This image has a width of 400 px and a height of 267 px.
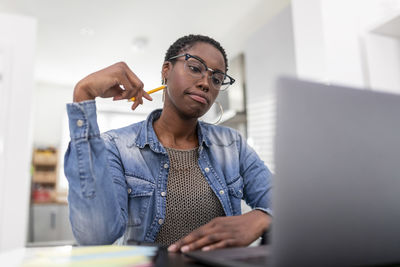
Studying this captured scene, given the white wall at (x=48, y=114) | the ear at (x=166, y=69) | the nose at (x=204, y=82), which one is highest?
the white wall at (x=48, y=114)

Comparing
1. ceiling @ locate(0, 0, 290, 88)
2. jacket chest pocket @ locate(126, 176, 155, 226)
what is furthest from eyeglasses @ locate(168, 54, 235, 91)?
ceiling @ locate(0, 0, 290, 88)

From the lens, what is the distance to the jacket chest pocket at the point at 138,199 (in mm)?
894

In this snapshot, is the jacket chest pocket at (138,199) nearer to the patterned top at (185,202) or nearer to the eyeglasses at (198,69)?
the patterned top at (185,202)

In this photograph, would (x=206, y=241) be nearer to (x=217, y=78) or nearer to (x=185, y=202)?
(x=185, y=202)

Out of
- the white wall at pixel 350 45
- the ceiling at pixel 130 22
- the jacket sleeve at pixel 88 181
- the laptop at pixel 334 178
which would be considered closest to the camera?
the laptop at pixel 334 178

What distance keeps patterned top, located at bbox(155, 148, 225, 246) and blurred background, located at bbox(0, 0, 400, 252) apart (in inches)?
36.8

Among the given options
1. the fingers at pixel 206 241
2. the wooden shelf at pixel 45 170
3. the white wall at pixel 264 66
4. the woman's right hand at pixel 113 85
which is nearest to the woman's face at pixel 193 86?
the woman's right hand at pixel 113 85

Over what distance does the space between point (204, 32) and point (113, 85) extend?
1.09 meters

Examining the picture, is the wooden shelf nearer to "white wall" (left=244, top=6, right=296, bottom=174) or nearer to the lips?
"white wall" (left=244, top=6, right=296, bottom=174)

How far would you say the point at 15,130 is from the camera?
8.18 feet

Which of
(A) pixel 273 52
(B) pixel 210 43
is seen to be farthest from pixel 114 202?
(A) pixel 273 52

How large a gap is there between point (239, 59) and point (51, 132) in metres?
3.31

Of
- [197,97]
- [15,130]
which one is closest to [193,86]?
[197,97]

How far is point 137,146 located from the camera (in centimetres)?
95
